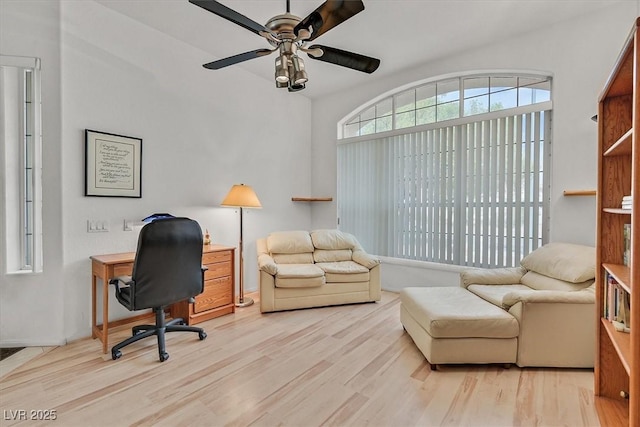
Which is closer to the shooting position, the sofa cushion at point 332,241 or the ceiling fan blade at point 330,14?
the ceiling fan blade at point 330,14

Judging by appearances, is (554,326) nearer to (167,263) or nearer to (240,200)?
(167,263)

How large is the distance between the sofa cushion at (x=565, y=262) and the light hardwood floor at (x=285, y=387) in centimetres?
72

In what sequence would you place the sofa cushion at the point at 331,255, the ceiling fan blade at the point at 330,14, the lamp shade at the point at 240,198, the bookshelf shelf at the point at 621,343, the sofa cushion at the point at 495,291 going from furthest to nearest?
the sofa cushion at the point at 331,255 < the lamp shade at the point at 240,198 < the sofa cushion at the point at 495,291 < the ceiling fan blade at the point at 330,14 < the bookshelf shelf at the point at 621,343

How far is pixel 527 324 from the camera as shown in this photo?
220 cm

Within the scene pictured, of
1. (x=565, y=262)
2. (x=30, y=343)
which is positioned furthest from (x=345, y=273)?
(x=30, y=343)

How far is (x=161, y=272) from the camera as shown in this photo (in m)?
2.36

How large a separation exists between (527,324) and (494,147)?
82.4 inches

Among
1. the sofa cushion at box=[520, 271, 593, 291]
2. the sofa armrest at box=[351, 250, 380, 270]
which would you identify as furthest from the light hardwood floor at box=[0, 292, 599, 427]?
the sofa armrest at box=[351, 250, 380, 270]

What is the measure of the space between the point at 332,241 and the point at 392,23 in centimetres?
265

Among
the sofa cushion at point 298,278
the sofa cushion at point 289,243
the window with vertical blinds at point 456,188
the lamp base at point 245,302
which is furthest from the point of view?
the sofa cushion at point 289,243

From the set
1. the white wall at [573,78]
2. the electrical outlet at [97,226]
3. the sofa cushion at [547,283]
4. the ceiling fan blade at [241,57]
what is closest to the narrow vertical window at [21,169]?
the electrical outlet at [97,226]

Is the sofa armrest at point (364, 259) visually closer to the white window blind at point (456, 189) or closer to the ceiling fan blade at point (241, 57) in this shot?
the white window blind at point (456, 189)

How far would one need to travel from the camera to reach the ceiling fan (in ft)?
5.31

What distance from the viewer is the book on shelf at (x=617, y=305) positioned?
1.68m
